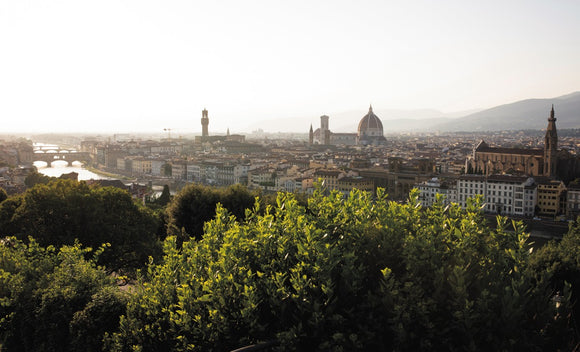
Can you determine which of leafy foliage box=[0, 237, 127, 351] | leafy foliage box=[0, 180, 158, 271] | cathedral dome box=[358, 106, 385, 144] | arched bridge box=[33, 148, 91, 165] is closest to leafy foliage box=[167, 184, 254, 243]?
leafy foliage box=[0, 180, 158, 271]

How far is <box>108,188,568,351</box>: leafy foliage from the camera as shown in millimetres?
4379

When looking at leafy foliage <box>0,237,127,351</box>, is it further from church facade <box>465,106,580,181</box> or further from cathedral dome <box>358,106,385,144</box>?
cathedral dome <box>358,106,385,144</box>

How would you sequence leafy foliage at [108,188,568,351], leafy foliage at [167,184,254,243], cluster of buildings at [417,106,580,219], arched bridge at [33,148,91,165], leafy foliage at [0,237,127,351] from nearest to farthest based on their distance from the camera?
1. leafy foliage at [108,188,568,351]
2. leafy foliage at [0,237,127,351]
3. leafy foliage at [167,184,254,243]
4. cluster of buildings at [417,106,580,219]
5. arched bridge at [33,148,91,165]

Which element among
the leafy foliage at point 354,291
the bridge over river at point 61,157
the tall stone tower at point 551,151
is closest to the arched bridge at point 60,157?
the bridge over river at point 61,157

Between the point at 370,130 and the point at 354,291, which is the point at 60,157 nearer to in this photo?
the point at 370,130

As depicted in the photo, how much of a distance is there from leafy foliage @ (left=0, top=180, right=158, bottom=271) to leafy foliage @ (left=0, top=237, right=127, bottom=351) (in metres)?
4.05

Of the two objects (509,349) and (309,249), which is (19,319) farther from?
(509,349)

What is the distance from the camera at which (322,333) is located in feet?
15.0

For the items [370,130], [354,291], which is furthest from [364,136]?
[354,291]

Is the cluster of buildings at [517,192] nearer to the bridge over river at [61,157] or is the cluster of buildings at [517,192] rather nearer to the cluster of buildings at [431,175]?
the cluster of buildings at [431,175]

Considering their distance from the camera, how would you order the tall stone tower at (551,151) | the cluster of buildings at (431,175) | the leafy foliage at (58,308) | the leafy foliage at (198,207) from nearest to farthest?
1. the leafy foliage at (58,308)
2. the leafy foliage at (198,207)
3. the cluster of buildings at (431,175)
4. the tall stone tower at (551,151)

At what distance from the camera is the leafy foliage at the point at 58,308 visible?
227 inches

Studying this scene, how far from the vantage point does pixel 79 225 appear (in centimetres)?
1124

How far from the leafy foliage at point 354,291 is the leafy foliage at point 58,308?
470 mm
